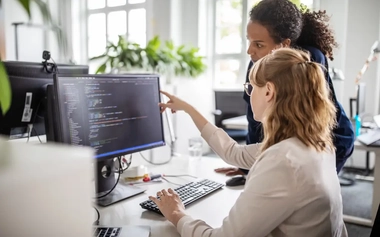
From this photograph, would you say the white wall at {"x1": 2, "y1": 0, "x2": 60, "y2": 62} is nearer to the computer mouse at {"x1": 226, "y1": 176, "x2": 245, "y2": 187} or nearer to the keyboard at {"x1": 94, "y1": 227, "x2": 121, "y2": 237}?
the computer mouse at {"x1": 226, "y1": 176, "x2": 245, "y2": 187}

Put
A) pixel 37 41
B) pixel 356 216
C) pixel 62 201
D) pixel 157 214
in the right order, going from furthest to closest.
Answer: pixel 37 41, pixel 356 216, pixel 157 214, pixel 62 201

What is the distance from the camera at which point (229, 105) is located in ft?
14.7

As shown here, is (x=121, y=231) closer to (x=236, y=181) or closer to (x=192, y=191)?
(x=192, y=191)

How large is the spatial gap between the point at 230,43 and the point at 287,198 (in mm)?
4775

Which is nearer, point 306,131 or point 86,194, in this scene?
point 86,194

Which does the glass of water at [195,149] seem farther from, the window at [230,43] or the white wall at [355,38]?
the window at [230,43]

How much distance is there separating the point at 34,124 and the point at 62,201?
41.8 inches

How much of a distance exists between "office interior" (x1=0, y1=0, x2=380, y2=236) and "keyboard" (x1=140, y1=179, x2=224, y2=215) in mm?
1843

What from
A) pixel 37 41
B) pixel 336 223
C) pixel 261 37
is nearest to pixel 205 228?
pixel 336 223

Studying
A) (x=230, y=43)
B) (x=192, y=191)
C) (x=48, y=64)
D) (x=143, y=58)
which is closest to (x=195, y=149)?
(x=192, y=191)

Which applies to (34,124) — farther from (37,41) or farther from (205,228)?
(37,41)

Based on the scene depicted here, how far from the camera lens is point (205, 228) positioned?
37.1 inches

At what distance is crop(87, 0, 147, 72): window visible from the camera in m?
5.51

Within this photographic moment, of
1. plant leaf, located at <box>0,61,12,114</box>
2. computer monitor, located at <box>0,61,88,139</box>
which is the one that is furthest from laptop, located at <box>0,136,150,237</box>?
computer monitor, located at <box>0,61,88,139</box>
